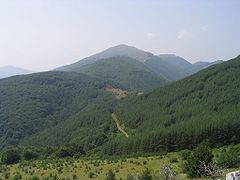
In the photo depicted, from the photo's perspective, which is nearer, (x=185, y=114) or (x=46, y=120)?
(x=185, y=114)

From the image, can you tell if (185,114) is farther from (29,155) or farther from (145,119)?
(29,155)

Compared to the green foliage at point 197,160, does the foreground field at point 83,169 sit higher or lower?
lower

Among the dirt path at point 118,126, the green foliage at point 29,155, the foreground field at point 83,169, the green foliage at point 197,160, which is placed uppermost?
the green foliage at point 197,160

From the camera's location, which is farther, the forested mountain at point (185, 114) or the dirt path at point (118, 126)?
the dirt path at point (118, 126)

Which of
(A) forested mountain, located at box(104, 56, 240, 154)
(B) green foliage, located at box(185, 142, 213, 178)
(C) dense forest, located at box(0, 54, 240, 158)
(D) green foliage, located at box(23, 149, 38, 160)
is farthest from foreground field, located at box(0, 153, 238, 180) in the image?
(C) dense forest, located at box(0, 54, 240, 158)

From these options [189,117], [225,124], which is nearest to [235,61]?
[189,117]

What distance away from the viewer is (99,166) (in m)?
57.8

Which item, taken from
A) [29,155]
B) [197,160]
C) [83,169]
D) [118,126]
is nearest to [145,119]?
[118,126]

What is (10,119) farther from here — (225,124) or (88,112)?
(225,124)

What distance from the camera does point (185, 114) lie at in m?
121

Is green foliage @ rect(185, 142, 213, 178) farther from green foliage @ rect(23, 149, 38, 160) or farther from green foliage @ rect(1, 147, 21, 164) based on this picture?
green foliage @ rect(23, 149, 38, 160)

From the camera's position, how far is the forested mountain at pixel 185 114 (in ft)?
293

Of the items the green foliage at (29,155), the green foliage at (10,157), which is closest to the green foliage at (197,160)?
the green foliage at (10,157)

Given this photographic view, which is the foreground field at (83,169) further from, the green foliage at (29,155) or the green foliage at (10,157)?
the green foliage at (29,155)
